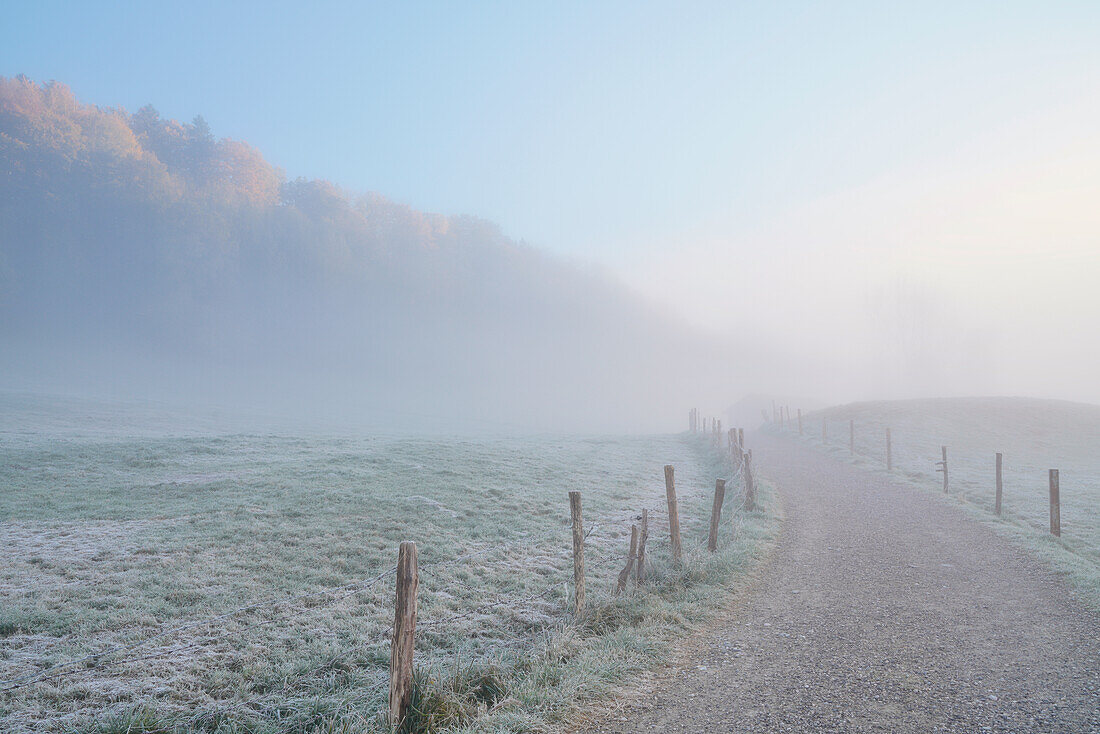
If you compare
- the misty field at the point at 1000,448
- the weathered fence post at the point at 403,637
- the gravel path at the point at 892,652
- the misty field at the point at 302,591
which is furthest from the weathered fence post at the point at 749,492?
the weathered fence post at the point at 403,637

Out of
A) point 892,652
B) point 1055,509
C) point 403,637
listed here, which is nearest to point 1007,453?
point 1055,509

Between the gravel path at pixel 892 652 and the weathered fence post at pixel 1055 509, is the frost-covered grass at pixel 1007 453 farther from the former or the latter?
the gravel path at pixel 892 652

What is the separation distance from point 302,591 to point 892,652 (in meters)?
8.94

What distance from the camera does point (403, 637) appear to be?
5082 millimetres

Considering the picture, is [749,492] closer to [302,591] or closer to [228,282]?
[302,591]

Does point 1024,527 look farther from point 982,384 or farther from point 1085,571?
point 982,384

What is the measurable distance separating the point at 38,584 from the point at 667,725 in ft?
34.1

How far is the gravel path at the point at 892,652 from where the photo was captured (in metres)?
5.49

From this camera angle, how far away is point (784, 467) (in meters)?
27.0

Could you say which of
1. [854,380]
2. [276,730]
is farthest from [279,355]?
[854,380]

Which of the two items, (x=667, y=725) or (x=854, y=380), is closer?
(x=667, y=725)

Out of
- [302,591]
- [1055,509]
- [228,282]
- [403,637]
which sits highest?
[228,282]

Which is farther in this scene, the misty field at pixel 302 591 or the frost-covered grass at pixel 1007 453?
the frost-covered grass at pixel 1007 453

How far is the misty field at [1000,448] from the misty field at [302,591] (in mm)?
7237
